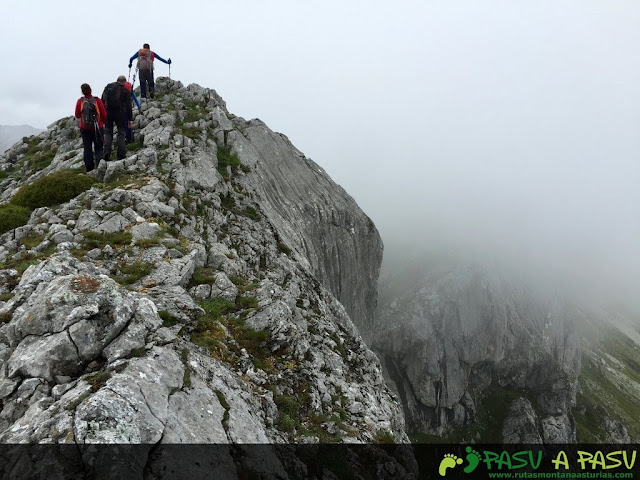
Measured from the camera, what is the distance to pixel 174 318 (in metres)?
12.3

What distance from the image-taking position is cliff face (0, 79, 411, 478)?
335 inches

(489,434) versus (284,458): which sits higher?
(284,458)

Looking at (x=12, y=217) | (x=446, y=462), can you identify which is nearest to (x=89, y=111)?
(x=12, y=217)

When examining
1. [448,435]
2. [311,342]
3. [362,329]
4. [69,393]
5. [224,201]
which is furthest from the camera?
[448,435]

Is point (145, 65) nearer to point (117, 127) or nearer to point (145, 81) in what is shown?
point (145, 81)

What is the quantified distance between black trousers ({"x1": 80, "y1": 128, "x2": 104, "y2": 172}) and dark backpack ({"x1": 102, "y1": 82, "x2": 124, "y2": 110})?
2.05 metres

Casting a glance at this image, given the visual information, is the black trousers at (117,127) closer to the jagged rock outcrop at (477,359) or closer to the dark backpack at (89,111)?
the dark backpack at (89,111)

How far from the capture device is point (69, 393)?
26.8ft

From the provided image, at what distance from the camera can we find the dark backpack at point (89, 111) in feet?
74.3

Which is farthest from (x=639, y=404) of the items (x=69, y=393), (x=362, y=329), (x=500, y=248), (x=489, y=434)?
(x=69, y=393)

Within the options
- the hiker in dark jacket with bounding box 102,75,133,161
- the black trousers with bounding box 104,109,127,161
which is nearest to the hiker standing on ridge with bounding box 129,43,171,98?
the hiker in dark jacket with bounding box 102,75,133,161

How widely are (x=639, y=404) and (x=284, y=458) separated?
223 m

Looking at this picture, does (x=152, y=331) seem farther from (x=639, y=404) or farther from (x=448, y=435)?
(x=639, y=404)

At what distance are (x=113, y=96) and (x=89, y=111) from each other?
2.02m
